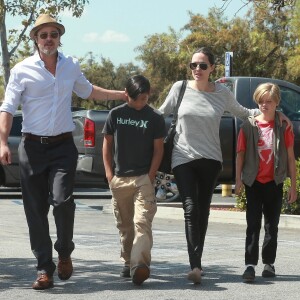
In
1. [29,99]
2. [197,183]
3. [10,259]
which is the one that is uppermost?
[29,99]

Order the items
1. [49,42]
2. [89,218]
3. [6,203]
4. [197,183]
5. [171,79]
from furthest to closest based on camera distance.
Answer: [171,79] → [6,203] → [89,218] → [197,183] → [49,42]

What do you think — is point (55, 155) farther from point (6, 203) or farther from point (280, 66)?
point (280, 66)

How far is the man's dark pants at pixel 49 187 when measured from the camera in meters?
7.88

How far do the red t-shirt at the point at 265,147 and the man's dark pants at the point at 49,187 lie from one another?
156cm

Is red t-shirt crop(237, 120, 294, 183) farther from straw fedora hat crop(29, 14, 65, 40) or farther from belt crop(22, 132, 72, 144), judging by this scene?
straw fedora hat crop(29, 14, 65, 40)

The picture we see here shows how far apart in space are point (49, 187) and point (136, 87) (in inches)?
41.5

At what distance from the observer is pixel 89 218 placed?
15672 millimetres

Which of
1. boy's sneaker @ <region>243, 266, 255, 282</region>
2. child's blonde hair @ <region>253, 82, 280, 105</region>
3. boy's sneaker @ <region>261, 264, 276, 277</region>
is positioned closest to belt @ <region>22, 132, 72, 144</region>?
child's blonde hair @ <region>253, 82, 280, 105</region>

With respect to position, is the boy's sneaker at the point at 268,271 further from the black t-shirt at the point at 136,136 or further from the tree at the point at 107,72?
the tree at the point at 107,72

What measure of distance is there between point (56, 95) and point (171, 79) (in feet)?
204

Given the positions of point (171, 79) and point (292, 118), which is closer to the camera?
point (292, 118)

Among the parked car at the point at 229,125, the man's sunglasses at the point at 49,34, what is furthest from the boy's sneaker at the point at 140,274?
the parked car at the point at 229,125

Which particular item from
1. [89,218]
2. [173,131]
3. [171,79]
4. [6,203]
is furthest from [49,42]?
[171,79]

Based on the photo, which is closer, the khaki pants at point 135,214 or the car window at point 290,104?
the khaki pants at point 135,214
